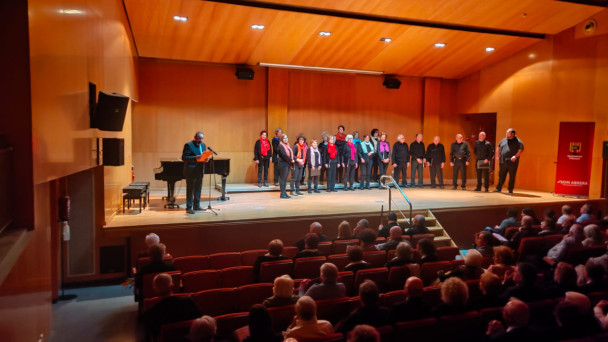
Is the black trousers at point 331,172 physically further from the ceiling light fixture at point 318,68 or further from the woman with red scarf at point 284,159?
the ceiling light fixture at point 318,68

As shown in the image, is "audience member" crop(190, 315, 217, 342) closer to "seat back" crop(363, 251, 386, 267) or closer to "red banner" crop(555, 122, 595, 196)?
"seat back" crop(363, 251, 386, 267)

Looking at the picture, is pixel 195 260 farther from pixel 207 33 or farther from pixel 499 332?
pixel 207 33

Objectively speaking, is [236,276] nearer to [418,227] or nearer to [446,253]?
[446,253]

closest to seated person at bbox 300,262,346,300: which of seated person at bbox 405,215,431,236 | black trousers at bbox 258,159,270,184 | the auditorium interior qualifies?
the auditorium interior

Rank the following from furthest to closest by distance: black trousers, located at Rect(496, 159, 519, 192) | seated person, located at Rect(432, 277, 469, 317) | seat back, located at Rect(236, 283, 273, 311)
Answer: black trousers, located at Rect(496, 159, 519, 192) < seat back, located at Rect(236, 283, 273, 311) < seated person, located at Rect(432, 277, 469, 317)

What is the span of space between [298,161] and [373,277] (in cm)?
556

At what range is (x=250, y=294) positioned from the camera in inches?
162

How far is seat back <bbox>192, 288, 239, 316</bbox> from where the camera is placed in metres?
3.95

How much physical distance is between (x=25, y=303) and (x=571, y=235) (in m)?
5.85

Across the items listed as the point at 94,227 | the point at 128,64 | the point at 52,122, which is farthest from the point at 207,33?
the point at 52,122

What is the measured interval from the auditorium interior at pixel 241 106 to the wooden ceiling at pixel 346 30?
0.16 ft

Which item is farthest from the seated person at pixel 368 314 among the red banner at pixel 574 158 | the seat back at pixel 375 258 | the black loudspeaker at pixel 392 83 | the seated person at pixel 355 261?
the black loudspeaker at pixel 392 83

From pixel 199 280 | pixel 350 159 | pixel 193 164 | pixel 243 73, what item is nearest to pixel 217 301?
pixel 199 280

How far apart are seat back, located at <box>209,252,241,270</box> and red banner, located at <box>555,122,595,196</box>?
8.61m
